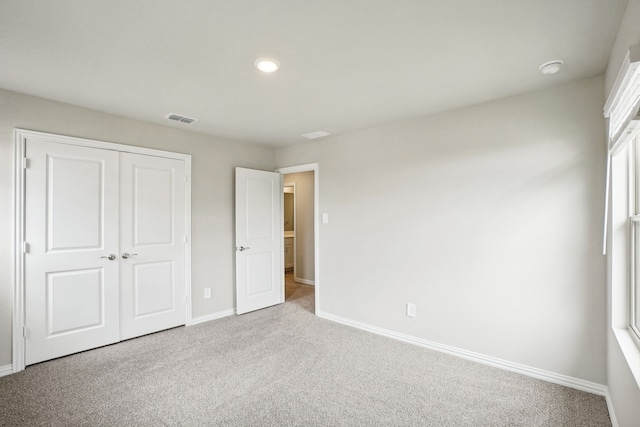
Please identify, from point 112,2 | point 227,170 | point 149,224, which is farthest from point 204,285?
point 112,2

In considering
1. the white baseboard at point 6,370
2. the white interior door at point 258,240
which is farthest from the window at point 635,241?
the white baseboard at point 6,370

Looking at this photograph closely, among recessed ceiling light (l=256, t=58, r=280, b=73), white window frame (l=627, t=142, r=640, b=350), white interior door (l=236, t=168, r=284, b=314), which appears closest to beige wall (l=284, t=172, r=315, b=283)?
white interior door (l=236, t=168, r=284, b=314)

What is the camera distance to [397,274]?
134 inches

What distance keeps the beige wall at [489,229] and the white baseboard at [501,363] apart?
0.05 meters

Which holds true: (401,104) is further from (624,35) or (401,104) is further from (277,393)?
(277,393)

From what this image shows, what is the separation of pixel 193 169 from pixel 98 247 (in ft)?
4.42

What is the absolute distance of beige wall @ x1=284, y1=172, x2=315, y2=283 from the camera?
6.23 metres

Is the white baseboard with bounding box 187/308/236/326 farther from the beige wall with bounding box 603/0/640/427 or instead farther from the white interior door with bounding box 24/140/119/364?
the beige wall with bounding box 603/0/640/427

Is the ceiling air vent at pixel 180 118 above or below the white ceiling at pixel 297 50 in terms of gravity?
below

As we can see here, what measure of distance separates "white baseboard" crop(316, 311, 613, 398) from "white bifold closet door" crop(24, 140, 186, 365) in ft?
8.04

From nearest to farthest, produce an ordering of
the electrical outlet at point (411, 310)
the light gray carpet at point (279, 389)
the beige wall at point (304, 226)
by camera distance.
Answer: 1. the light gray carpet at point (279, 389)
2. the electrical outlet at point (411, 310)
3. the beige wall at point (304, 226)

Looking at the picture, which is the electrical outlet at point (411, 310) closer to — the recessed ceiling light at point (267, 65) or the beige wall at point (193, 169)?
the beige wall at point (193, 169)

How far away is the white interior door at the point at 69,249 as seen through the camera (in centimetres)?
276

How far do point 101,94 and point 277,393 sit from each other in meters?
2.90
